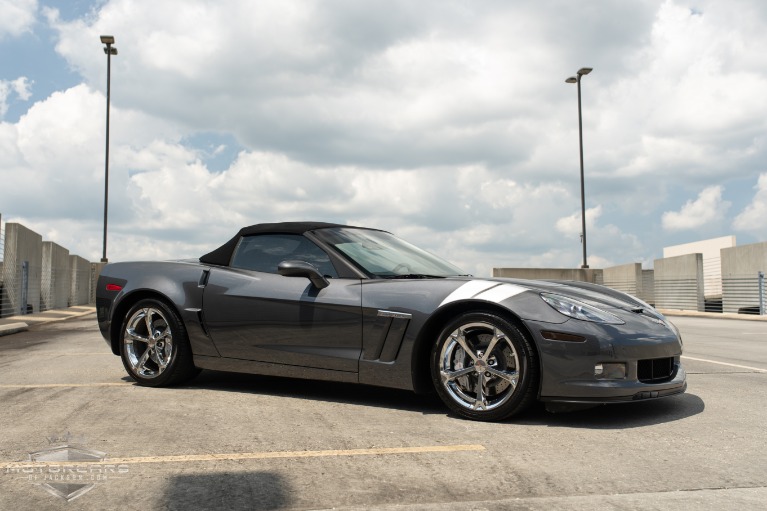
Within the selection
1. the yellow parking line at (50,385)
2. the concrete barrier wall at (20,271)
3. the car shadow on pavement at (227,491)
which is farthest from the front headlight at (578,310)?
the concrete barrier wall at (20,271)

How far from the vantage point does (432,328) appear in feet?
14.9

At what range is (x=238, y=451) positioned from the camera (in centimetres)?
352

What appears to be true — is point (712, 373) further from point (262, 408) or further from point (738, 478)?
point (262, 408)

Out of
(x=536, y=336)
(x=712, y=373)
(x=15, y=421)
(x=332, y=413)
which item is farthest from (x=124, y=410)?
(x=712, y=373)

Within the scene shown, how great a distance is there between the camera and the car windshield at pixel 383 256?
5.02 meters

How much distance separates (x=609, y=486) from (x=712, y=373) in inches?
166

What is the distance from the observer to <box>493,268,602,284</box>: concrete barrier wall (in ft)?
94.7

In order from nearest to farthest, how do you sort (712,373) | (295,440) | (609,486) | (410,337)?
(609,486) → (295,440) → (410,337) → (712,373)

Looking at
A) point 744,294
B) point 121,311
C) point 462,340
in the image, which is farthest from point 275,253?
point 744,294

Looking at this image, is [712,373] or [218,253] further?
[712,373]

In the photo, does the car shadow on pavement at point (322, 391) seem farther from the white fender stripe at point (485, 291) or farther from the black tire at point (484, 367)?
the white fender stripe at point (485, 291)

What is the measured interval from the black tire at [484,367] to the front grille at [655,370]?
2.18 feet

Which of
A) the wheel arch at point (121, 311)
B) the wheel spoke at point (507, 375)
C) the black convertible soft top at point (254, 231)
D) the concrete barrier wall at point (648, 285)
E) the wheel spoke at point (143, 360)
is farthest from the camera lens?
the concrete barrier wall at point (648, 285)

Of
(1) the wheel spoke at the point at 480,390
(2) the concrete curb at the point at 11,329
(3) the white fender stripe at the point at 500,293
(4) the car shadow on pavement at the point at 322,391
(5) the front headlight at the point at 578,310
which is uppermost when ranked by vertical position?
(3) the white fender stripe at the point at 500,293
